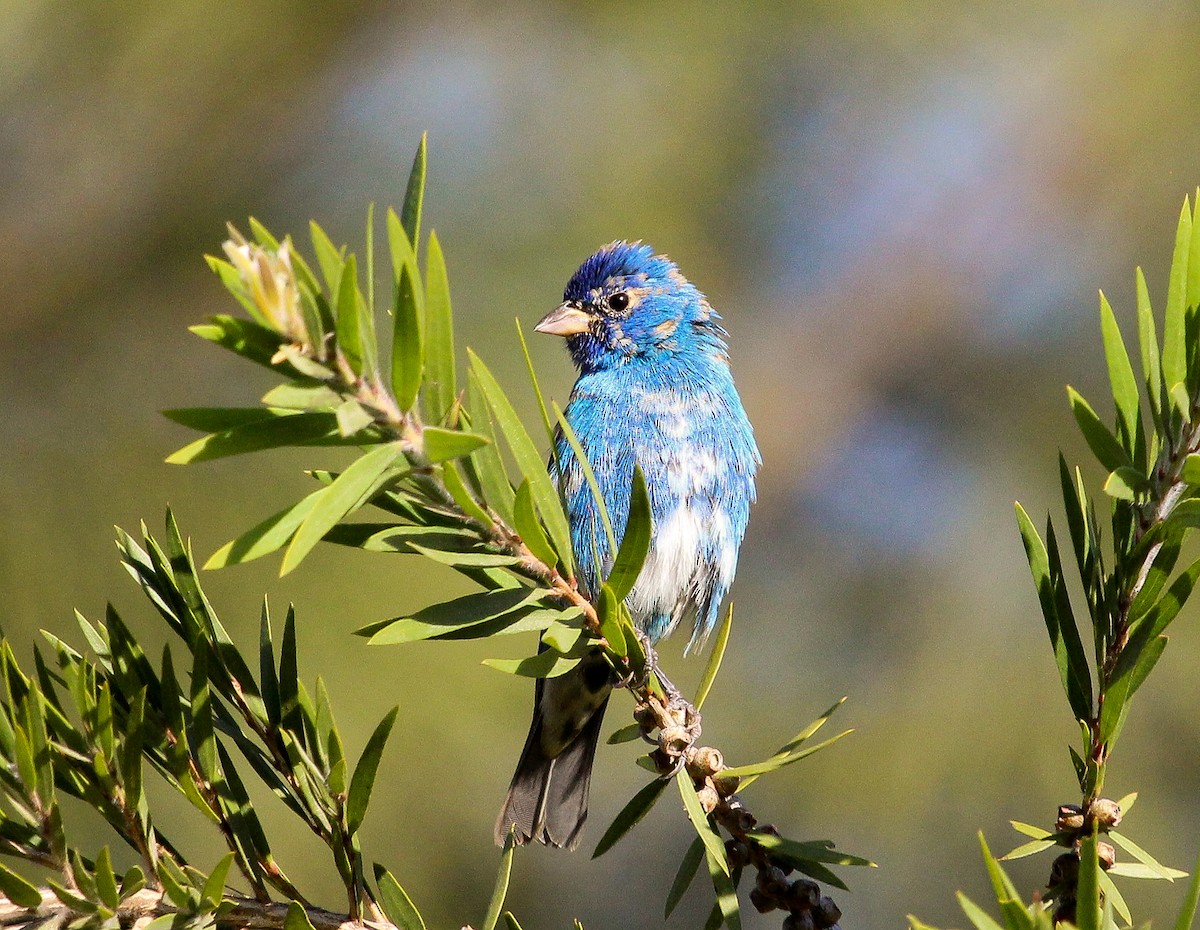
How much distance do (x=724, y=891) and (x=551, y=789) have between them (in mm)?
1561

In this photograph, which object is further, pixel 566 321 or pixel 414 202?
pixel 566 321

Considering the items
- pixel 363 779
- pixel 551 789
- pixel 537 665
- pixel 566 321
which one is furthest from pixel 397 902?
pixel 566 321

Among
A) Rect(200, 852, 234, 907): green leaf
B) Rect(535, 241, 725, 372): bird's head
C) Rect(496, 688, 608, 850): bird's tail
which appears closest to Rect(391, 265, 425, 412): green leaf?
Rect(200, 852, 234, 907): green leaf

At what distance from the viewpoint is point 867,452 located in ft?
11.8

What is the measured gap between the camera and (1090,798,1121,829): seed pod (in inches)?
40.9

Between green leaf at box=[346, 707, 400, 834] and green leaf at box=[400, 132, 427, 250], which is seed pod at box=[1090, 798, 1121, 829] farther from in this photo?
green leaf at box=[400, 132, 427, 250]

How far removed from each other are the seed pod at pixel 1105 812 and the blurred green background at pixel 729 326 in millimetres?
1446

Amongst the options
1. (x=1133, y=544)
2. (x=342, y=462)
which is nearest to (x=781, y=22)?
(x=342, y=462)

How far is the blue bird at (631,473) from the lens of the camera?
2.58 m

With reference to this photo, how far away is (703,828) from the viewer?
3.65ft

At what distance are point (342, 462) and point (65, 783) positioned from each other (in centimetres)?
137

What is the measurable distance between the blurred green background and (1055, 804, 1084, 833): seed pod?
4.65 ft

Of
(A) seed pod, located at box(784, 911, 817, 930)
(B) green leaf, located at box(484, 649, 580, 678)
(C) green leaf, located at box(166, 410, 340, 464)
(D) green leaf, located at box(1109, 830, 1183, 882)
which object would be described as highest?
(C) green leaf, located at box(166, 410, 340, 464)

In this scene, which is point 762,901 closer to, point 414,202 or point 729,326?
point 414,202
